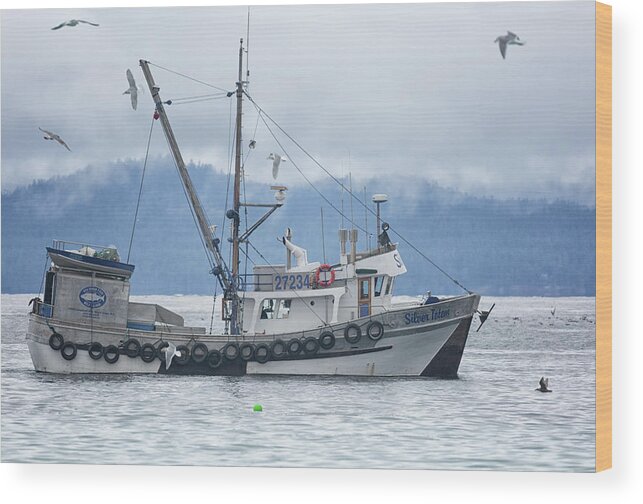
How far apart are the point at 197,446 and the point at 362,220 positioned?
3.46 metres

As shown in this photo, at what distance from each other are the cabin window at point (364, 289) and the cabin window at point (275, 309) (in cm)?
101

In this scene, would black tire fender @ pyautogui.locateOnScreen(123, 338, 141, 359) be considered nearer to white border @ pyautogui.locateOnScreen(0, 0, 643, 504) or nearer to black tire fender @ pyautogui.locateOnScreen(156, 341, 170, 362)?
black tire fender @ pyautogui.locateOnScreen(156, 341, 170, 362)

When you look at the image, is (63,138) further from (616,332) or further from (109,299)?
(616,332)

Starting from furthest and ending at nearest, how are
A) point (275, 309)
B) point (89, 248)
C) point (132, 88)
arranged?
1. point (275, 309)
2. point (89, 248)
3. point (132, 88)

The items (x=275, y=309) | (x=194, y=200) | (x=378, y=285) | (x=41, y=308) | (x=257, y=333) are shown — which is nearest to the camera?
(x=194, y=200)

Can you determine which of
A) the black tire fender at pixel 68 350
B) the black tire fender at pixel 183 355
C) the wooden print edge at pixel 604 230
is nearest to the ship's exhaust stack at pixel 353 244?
the black tire fender at pixel 183 355

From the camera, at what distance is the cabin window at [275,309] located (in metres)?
16.0

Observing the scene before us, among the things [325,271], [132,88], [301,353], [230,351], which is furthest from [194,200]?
[301,353]

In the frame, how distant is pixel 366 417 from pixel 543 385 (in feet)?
6.70

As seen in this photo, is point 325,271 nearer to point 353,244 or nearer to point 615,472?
point 353,244

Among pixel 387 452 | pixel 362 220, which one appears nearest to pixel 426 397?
pixel 387 452

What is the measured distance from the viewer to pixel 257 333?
15945mm

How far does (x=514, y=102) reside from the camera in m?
13.4

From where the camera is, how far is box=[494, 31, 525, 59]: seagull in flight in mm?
13281
